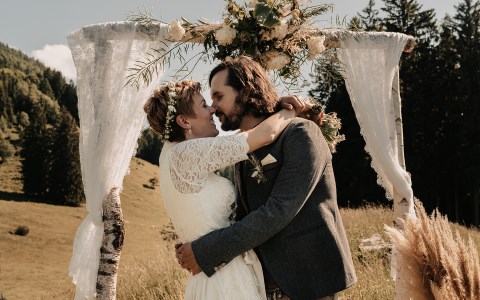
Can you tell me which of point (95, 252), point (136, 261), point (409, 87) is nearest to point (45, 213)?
point (409, 87)

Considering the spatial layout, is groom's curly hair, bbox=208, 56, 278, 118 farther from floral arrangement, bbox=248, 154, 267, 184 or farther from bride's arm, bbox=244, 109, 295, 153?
floral arrangement, bbox=248, 154, 267, 184

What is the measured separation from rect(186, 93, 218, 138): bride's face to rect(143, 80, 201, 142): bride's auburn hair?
1.0 inches

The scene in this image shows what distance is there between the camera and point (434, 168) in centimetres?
2562

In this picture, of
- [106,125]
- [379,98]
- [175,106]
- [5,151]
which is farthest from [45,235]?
[175,106]

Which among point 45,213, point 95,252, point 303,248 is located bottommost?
point 45,213

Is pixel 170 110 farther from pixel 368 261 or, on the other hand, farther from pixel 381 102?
pixel 368 261

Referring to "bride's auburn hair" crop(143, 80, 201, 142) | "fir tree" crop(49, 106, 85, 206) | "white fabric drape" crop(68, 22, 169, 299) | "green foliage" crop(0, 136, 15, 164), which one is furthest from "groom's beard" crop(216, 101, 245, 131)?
"green foliage" crop(0, 136, 15, 164)

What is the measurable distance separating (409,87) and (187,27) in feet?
79.2

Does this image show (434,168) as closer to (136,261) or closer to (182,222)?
(136,261)

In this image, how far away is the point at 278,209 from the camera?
7.00ft

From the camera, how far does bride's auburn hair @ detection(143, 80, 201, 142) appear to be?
258 cm

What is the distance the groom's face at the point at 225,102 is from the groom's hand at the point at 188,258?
68 cm

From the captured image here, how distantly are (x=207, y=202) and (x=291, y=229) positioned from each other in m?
0.42

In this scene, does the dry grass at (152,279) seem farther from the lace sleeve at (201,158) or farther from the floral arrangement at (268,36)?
the lace sleeve at (201,158)
